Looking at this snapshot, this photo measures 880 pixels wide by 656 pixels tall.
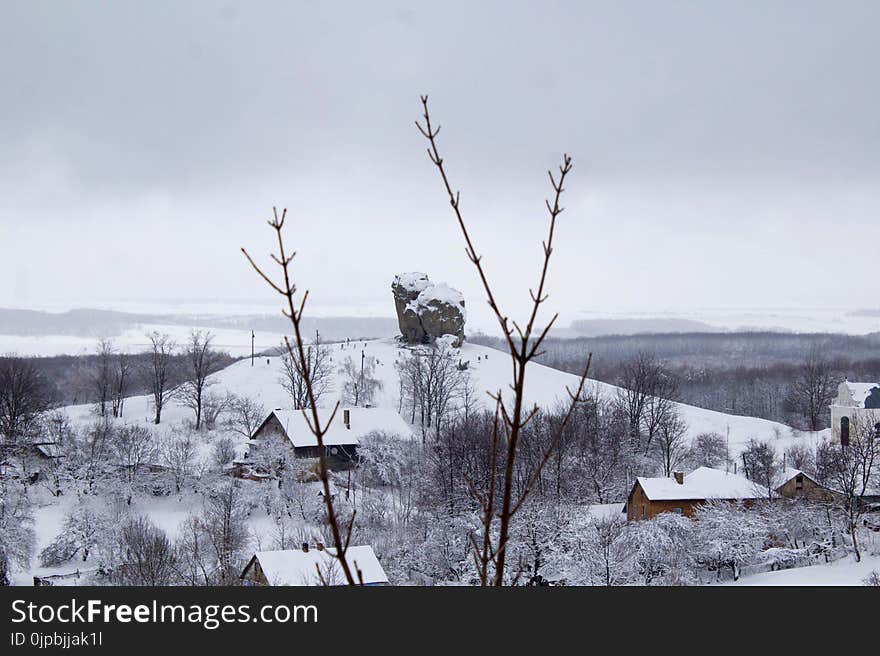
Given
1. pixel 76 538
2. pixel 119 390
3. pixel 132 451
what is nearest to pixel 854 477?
pixel 76 538

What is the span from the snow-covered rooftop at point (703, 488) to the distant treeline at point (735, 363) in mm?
25573

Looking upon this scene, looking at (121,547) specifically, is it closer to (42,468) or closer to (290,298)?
(42,468)

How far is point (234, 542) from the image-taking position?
71.1ft

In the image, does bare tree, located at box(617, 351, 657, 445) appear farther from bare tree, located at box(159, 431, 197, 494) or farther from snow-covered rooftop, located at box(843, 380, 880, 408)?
bare tree, located at box(159, 431, 197, 494)

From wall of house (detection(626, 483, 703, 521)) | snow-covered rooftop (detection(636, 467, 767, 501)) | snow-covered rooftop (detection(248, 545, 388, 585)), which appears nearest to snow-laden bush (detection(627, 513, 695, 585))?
wall of house (detection(626, 483, 703, 521))

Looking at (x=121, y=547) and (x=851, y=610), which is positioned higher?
(x=851, y=610)

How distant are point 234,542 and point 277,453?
31.5 ft

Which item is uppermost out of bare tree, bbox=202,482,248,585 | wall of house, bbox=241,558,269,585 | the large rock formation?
the large rock formation

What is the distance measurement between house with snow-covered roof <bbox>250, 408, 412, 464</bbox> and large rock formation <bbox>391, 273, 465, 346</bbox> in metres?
14.2

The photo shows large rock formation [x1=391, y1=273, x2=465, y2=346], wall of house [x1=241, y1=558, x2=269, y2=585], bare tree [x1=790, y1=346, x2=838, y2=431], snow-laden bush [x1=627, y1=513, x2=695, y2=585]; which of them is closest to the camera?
wall of house [x1=241, y1=558, x2=269, y2=585]

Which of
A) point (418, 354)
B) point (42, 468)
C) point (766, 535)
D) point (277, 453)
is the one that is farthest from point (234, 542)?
point (418, 354)

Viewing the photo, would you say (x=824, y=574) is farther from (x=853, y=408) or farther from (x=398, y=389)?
(x=398, y=389)

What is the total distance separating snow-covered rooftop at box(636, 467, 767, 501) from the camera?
26016 mm

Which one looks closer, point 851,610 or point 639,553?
point 851,610
